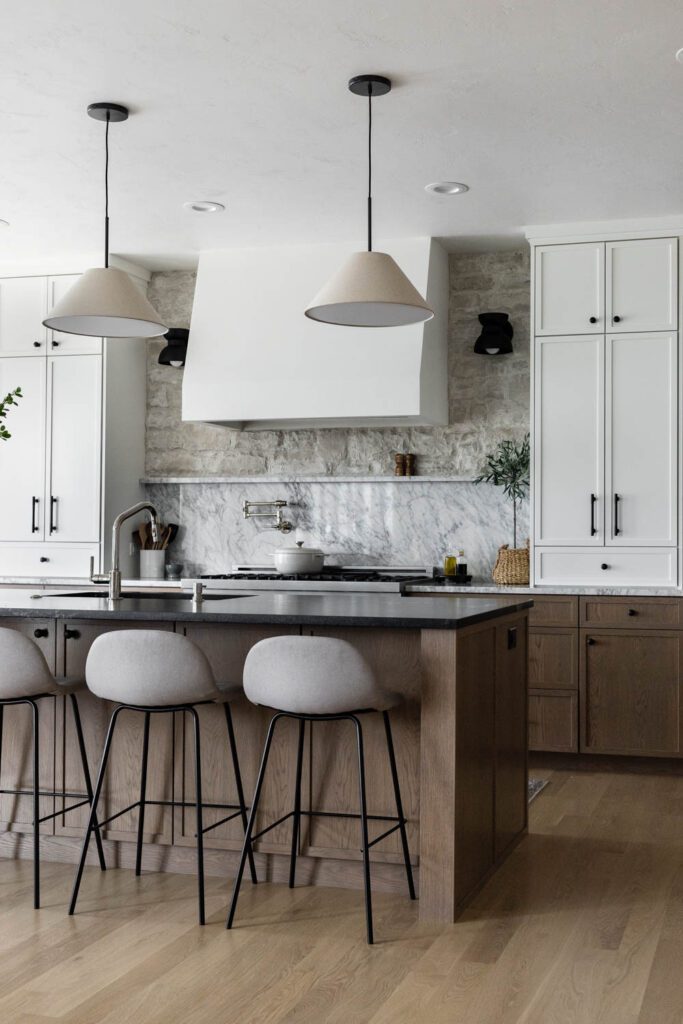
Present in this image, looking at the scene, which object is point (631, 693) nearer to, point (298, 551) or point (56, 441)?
point (298, 551)

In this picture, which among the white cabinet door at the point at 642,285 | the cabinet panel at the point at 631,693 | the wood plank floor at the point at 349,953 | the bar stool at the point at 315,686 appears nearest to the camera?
the wood plank floor at the point at 349,953

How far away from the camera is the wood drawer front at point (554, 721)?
559cm

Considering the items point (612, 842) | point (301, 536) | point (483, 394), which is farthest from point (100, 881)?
point (483, 394)

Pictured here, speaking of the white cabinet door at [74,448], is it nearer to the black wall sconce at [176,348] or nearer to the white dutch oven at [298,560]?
the black wall sconce at [176,348]

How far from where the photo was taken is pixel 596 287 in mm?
Result: 5801

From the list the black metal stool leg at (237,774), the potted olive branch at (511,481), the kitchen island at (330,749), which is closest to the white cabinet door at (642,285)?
the potted olive branch at (511,481)

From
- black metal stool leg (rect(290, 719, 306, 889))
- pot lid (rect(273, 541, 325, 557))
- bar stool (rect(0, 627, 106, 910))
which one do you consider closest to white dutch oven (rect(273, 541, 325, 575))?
pot lid (rect(273, 541, 325, 557))

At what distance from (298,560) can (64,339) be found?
2001mm

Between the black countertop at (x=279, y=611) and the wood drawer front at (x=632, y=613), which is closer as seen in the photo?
the black countertop at (x=279, y=611)

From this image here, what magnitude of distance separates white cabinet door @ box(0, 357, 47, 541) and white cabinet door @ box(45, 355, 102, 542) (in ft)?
0.20

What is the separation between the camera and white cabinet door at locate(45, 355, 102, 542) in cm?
663

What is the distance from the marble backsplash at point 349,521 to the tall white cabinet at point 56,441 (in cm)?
51

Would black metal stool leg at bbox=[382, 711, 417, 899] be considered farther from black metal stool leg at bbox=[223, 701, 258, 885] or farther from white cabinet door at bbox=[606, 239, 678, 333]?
white cabinet door at bbox=[606, 239, 678, 333]

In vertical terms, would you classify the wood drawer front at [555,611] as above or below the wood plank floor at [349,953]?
above
